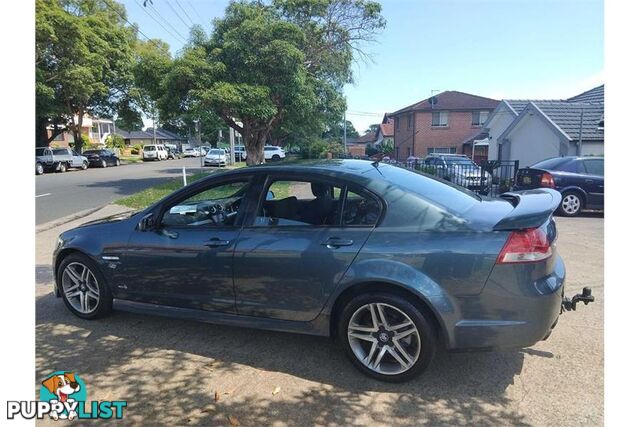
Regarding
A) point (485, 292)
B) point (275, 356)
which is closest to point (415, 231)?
point (485, 292)

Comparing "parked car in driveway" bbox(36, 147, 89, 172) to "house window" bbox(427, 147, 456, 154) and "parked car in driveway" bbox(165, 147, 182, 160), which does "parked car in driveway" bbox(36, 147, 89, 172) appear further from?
"house window" bbox(427, 147, 456, 154)

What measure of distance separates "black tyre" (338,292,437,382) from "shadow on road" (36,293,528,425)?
12 cm

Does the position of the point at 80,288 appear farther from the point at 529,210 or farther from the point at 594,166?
the point at 594,166

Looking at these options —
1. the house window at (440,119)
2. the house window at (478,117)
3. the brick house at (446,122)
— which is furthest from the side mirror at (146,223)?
the house window at (478,117)

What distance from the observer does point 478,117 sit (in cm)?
3772

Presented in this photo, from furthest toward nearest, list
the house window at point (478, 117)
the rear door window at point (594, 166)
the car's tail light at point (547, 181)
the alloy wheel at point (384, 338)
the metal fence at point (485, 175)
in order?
the house window at point (478, 117) < the metal fence at point (485, 175) < the rear door window at point (594, 166) < the car's tail light at point (547, 181) < the alloy wheel at point (384, 338)

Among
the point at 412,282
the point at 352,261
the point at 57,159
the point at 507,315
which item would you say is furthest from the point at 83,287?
the point at 57,159

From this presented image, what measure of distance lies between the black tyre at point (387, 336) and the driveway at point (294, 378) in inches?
4.8

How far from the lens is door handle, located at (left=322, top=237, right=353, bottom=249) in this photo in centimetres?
327

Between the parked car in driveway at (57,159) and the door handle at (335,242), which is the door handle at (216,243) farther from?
the parked car in driveway at (57,159)

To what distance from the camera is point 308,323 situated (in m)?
3.44

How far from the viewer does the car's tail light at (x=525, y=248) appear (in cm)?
293

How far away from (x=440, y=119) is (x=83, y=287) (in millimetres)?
36963
